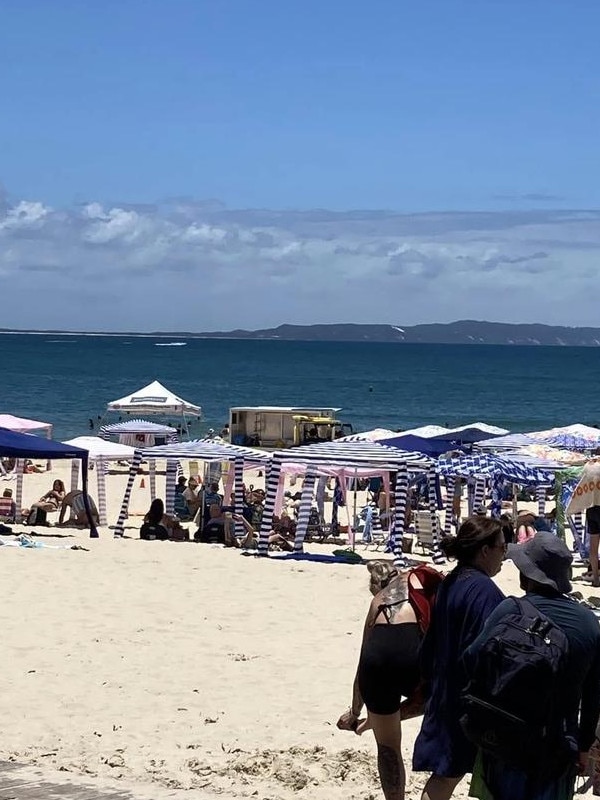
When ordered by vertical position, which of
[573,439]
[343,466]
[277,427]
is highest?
[573,439]

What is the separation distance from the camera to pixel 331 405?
87.4 m

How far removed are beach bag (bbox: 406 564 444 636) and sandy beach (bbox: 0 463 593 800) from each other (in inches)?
55.7

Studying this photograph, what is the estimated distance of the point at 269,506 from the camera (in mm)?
17094

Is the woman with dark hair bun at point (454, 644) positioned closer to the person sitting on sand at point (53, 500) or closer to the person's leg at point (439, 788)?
the person's leg at point (439, 788)

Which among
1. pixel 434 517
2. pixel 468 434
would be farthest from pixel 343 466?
pixel 468 434

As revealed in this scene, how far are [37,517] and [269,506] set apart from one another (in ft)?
15.4

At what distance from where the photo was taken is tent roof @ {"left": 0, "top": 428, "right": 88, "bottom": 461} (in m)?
17.7

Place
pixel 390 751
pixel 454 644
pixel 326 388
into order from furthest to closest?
pixel 326 388 < pixel 390 751 < pixel 454 644

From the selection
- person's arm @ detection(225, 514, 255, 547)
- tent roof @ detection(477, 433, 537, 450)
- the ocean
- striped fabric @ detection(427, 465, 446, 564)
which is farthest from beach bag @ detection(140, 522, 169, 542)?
the ocean

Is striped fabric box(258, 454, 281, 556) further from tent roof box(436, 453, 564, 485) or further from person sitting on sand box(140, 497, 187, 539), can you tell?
tent roof box(436, 453, 564, 485)

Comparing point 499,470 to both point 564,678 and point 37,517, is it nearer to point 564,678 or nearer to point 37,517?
point 37,517

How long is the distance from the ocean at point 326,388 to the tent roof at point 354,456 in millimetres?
36220

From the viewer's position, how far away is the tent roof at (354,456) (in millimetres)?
16922

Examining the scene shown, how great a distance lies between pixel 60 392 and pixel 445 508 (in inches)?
2770
